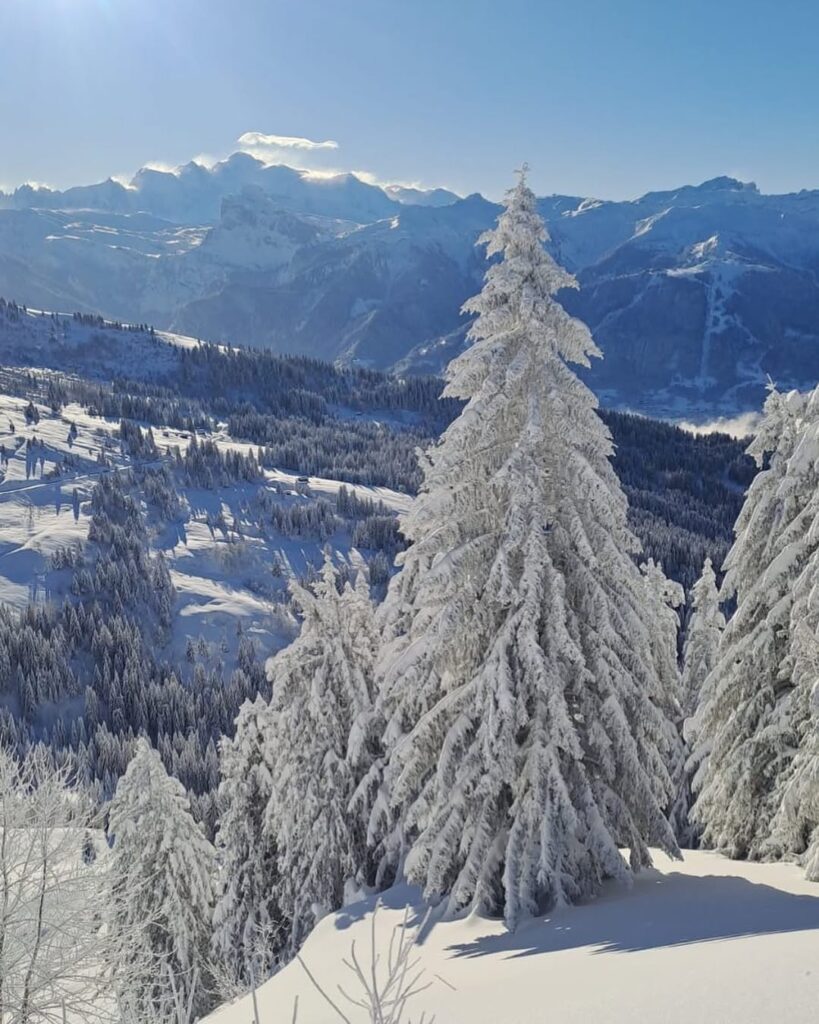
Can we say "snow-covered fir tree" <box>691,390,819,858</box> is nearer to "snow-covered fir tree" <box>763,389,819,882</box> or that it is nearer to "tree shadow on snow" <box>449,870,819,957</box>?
"snow-covered fir tree" <box>763,389,819,882</box>

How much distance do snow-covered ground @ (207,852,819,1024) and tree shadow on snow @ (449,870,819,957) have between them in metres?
0.03

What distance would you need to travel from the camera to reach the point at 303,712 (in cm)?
2361

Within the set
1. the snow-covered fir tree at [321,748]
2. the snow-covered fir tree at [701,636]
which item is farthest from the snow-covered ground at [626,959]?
the snow-covered fir tree at [701,636]

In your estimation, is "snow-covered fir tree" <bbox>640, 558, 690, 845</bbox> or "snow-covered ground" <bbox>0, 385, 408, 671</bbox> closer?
"snow-covered fir tree" <bbox>640, 558, 690, 845</bbox>

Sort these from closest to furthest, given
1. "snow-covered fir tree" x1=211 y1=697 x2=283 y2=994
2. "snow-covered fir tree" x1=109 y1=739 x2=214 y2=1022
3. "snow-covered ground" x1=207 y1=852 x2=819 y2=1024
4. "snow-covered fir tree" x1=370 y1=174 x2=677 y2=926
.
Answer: "snow-covered ground" x1=207 y1=852 x2=819 y2=1024 < "snow-covered fir tree" x1=370 y1=174 x2=677 y2=926 < "snow-covered fir tree" x1=211 y1=697 x2=283 y2=994 < "snow-covered fir tree" x1=109 y1=739 x2=214 y2=1022

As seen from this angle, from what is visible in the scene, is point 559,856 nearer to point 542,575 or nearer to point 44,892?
point 542,575

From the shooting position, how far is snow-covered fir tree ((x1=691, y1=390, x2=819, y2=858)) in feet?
54.9

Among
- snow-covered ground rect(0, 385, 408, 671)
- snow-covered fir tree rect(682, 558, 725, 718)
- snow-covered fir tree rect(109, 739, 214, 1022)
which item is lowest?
snow-covered fir tree rect(109, 739, 214, 1022)

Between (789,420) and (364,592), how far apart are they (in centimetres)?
1418

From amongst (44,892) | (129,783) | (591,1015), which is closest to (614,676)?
(591,1015)

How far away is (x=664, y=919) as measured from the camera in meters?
12.4

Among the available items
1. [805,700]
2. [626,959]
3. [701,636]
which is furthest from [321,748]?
[701,636]

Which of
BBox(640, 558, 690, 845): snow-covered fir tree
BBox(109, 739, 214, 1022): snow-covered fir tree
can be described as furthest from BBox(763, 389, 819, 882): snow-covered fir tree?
BBox(109, 739, 214, 1022): snow-covered fir tree

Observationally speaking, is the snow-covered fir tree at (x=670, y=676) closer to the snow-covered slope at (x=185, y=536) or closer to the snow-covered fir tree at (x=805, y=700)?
the snow-covered fir tree at (x=805, y=700)
